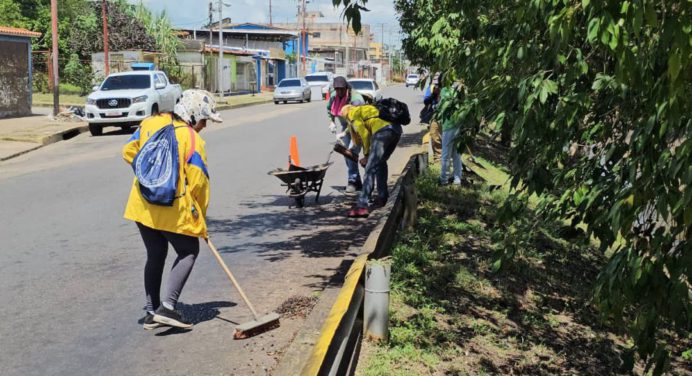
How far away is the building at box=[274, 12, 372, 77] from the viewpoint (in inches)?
3605

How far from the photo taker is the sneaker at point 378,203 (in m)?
9.75

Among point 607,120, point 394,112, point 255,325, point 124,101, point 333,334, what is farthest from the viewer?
point 124,101

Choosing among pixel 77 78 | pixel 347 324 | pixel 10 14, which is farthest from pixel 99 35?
pixel 347 324

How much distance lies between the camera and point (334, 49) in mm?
107500

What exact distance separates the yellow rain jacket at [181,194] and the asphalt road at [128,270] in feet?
2.66

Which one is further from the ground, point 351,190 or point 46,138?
point 46,138

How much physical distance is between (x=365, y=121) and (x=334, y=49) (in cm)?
9997

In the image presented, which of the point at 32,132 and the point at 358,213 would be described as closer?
the point at 358,213

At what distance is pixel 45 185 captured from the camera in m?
12.1

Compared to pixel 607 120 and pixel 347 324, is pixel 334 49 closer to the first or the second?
pixel 607 120

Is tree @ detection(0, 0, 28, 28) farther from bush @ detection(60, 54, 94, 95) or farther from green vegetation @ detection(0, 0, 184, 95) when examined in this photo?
bush @ detection(60, 54, 94, 95)

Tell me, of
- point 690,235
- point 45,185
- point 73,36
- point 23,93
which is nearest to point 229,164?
point 45,185

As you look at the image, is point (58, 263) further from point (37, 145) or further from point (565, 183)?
point (37, 145)

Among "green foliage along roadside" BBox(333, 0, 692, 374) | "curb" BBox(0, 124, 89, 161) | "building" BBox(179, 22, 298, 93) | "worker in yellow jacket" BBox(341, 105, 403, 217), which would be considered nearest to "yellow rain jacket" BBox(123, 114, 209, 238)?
"green foliage along roadside" BBox(333, 0, 692, 374)
